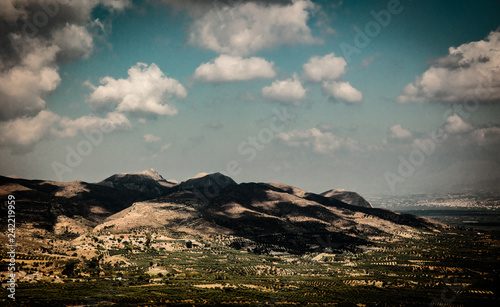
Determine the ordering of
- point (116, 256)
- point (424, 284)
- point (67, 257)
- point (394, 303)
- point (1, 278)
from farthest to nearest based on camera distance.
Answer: point (116, 256), point (424, 284), point (67, 257), point (394, 303), point (1, 278)

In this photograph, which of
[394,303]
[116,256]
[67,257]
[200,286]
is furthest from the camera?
[116,256]

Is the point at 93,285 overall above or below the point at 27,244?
below

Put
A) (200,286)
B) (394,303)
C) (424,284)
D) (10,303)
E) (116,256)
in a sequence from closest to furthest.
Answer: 1. (10,303)
2. (394,303)
3. (200,286)
4. (424,284)
5. (116,256)

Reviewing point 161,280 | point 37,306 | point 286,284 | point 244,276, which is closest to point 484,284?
point 286,284

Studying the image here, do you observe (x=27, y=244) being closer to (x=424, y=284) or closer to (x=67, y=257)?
(x=67, y=257)

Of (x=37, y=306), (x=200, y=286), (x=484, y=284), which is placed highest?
(x=37, y=306)

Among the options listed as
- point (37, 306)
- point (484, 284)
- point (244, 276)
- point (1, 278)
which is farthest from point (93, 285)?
point (484, 284)

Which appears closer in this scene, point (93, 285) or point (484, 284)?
point (93, 285)

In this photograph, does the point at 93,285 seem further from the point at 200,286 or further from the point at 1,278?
the point at 200,286

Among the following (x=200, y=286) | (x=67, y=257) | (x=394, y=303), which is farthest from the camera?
(x=67, y=257)
